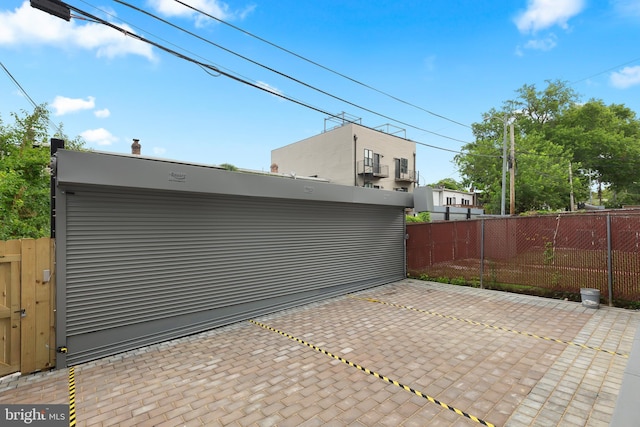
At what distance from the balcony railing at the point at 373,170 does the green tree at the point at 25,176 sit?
20.7 m

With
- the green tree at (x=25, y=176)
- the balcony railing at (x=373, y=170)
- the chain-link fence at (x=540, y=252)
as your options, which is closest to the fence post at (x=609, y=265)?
the chain-link fence at (x=540, y=252)

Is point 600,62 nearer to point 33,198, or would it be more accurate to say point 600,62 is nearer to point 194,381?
point 194,381

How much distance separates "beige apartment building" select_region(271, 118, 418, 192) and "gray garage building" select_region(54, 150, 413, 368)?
16.7 m

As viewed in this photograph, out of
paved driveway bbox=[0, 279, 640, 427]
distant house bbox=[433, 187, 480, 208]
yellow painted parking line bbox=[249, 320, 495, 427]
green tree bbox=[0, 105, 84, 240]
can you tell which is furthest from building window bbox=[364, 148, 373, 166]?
yellow painted parking line bbox=[249, 320, 495, 427]

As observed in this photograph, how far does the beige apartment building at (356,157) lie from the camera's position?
25281 mm

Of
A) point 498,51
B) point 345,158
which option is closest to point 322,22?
point 498,51

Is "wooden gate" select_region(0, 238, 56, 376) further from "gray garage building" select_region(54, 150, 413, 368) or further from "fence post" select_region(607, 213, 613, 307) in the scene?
"fence post" select_region(607, 213, 613, 307)

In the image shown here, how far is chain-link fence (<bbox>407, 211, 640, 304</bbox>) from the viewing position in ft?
22.0

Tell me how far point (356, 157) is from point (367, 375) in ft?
74.3

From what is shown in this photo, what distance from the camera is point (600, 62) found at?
1220 cm

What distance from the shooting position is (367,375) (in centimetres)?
393

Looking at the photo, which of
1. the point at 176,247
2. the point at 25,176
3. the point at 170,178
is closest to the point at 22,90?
the point at 25,176

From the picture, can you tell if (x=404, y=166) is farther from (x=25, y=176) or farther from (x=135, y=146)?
(x=25, y=176)

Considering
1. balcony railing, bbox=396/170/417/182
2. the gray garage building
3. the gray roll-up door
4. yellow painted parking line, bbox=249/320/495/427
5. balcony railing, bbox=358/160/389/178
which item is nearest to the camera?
yellow painted parking line, bbox=249/320/495/427
